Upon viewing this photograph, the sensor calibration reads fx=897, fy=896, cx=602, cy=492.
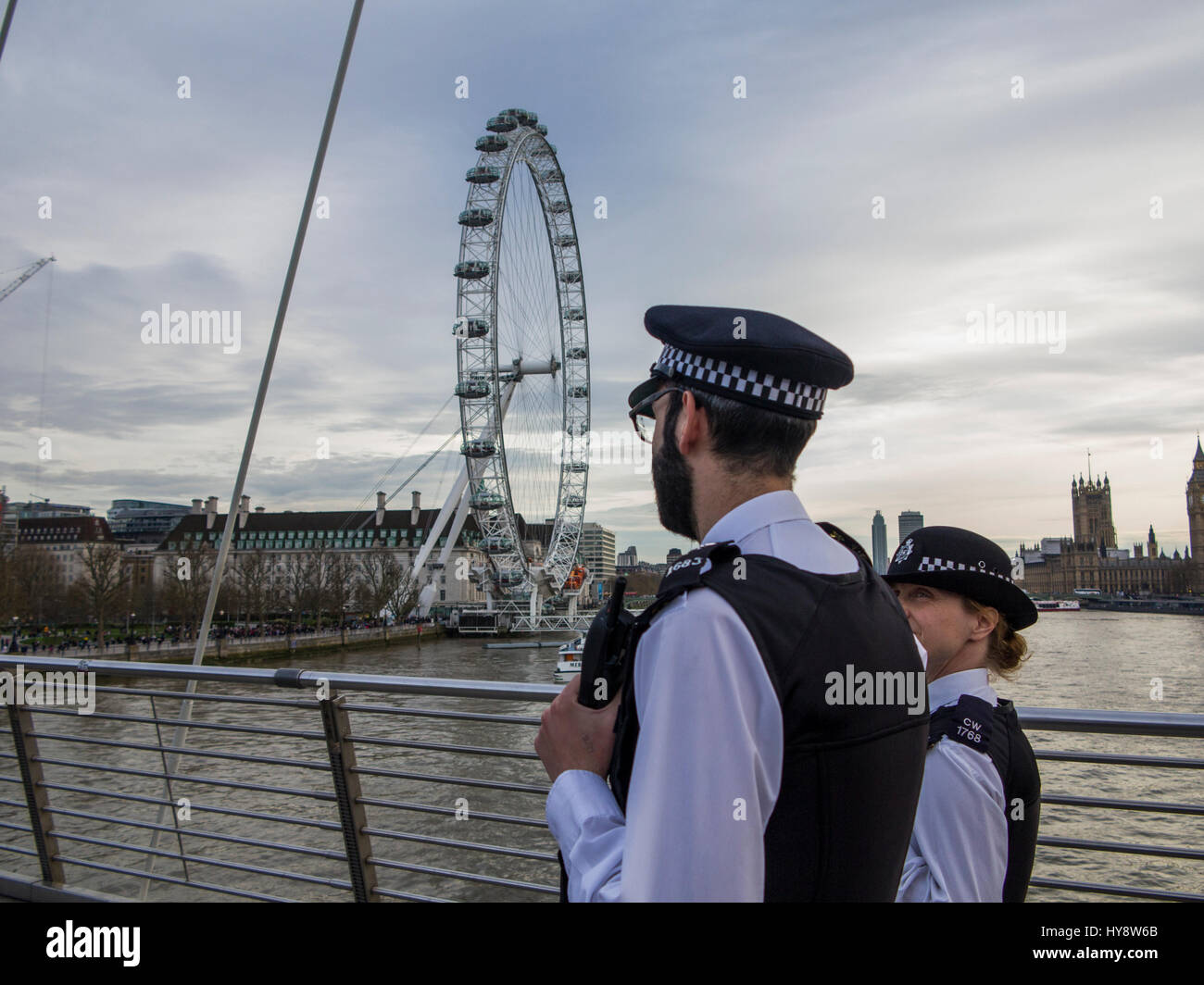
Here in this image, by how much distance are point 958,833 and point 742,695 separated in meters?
0.74

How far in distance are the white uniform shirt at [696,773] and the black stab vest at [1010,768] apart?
0.73m

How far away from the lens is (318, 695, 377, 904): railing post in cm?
258

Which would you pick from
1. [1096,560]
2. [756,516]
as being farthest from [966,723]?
[1096,560]

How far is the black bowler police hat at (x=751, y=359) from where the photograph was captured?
3.28 ft

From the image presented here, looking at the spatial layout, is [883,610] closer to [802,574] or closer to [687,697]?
[802,574]

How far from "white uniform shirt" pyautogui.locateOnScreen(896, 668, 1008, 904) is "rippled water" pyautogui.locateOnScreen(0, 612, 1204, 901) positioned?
68 cm

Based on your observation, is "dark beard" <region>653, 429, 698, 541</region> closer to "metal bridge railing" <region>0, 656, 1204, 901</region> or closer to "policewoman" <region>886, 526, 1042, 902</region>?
"policewoman" <region>886, 526, 1042, 902</region>

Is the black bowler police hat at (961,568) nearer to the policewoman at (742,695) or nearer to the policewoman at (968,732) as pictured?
the policewoman at (968,732)

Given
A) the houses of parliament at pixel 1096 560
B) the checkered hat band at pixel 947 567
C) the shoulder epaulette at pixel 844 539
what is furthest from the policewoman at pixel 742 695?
the houses of parliament at pixel 1096 560

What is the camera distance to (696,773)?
0.74 metres
